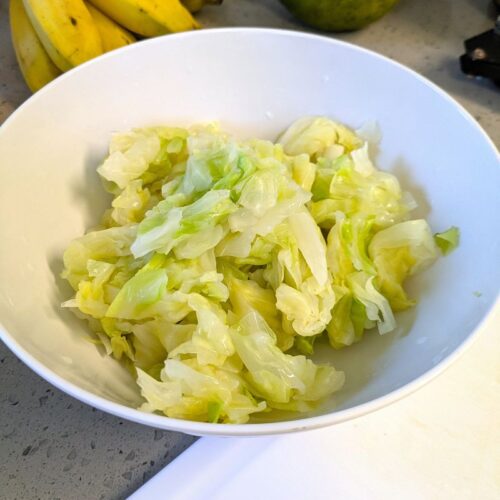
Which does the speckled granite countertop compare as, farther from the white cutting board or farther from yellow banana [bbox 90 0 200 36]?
yellow banana [bbox 90 0 200 36]

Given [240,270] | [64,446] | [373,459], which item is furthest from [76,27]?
[373,459]

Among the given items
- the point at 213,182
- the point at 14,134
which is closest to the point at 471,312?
the point at 213,182

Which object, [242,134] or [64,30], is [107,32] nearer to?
[64,30]

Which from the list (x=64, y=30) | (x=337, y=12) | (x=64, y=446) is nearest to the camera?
(x=64, y=446)

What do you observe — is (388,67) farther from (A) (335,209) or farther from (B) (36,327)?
(B) (36,327)

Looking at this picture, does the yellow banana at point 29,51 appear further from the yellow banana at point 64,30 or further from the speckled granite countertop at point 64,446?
the speckled granite countertop at point 64,446

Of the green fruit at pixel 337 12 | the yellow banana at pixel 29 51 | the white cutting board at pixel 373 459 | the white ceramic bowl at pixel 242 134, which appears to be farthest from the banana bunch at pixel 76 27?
the white cutting board at pixel 373 459
